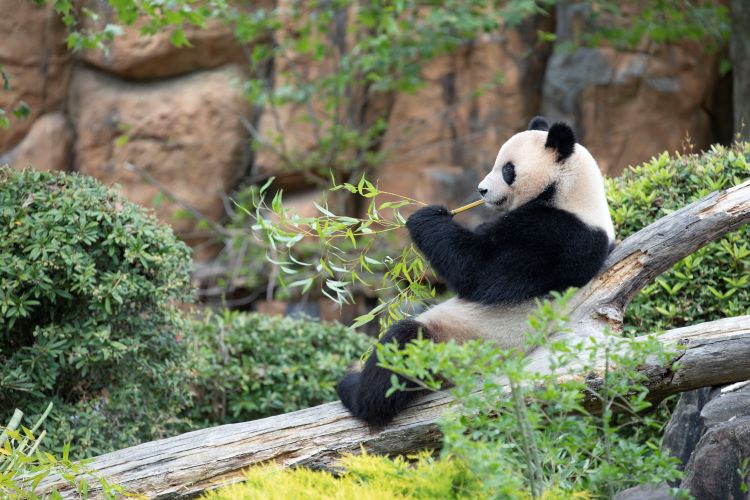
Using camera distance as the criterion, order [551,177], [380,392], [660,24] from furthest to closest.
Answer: [660,24] < [551,177] < [380,392]

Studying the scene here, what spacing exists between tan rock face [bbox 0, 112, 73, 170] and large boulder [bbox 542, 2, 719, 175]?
21.4 ft

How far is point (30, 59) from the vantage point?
10.5m

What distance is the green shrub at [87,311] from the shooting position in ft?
14.7

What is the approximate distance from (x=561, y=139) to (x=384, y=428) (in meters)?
1.73

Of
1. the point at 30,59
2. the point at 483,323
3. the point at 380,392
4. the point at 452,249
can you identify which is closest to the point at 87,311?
the point at 380,392

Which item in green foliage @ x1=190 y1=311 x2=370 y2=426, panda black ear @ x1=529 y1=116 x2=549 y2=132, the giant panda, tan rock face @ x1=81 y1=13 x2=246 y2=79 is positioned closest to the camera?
the giant panda

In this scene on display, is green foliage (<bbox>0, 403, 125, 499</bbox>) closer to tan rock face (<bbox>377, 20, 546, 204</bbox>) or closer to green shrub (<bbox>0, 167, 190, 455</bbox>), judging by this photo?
green shrub (<bbox>0, 167, 190, 455</bbox>)

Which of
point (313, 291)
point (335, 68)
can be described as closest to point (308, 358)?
point (313, 291)

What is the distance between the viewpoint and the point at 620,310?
13.4ft

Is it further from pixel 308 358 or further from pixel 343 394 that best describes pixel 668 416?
pixel 308 358

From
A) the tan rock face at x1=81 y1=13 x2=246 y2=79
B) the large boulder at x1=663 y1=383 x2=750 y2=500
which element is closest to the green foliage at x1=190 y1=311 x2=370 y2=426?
the large boulder at x1=663 y1=383 x2=750 y2=500

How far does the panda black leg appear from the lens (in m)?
3.85

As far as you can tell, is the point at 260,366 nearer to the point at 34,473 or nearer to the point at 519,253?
the point at 34,473

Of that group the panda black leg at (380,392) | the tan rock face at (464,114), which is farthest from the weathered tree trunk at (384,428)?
the tan rock face at (464,114)
